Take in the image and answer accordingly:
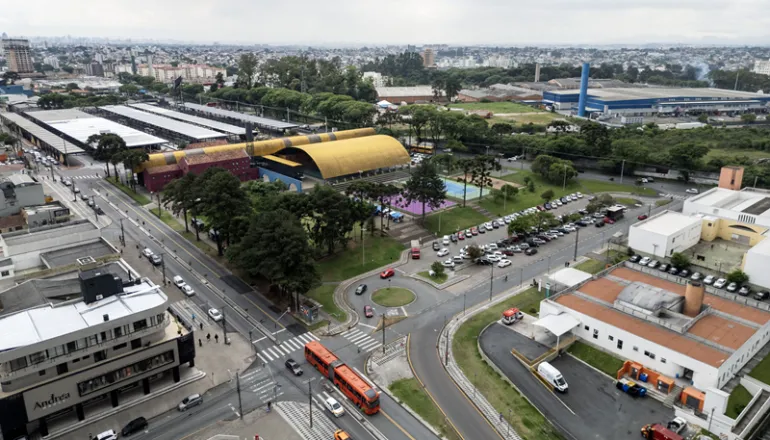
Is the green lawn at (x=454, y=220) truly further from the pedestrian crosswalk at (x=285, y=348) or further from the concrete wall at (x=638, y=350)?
the pedestrian crosswalk at (x=285, y=348)

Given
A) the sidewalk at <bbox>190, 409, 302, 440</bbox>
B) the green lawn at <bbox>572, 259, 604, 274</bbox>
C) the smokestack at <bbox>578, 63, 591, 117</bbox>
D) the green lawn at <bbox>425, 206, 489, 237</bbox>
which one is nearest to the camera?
the sidewalk at <bbox>190, 409, 302, 440</bbox>

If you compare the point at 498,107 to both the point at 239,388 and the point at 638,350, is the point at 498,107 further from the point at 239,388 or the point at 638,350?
the point at 239,388

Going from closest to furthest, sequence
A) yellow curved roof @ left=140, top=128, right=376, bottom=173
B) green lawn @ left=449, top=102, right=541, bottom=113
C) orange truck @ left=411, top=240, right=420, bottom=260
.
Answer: orange truck @ left=411, top=240, right=420, bottom=260 → yellow curved roof @ left=140, top=128, right=376, bottom=173 → green lawn @ left=449, top=102, right=541, bottom=113

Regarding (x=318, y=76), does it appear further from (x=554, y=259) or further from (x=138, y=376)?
(x=138, y=376)

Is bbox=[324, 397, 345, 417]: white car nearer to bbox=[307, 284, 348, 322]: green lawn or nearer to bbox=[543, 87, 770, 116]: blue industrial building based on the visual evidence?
bbox=[307, 284, 348, 322]: green lawn

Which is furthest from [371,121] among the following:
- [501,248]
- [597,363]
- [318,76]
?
[597,363]

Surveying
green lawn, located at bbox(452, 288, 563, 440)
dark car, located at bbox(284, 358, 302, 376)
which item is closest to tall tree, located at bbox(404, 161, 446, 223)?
green lawn, located at bbox(452, 288, 563, 440)
